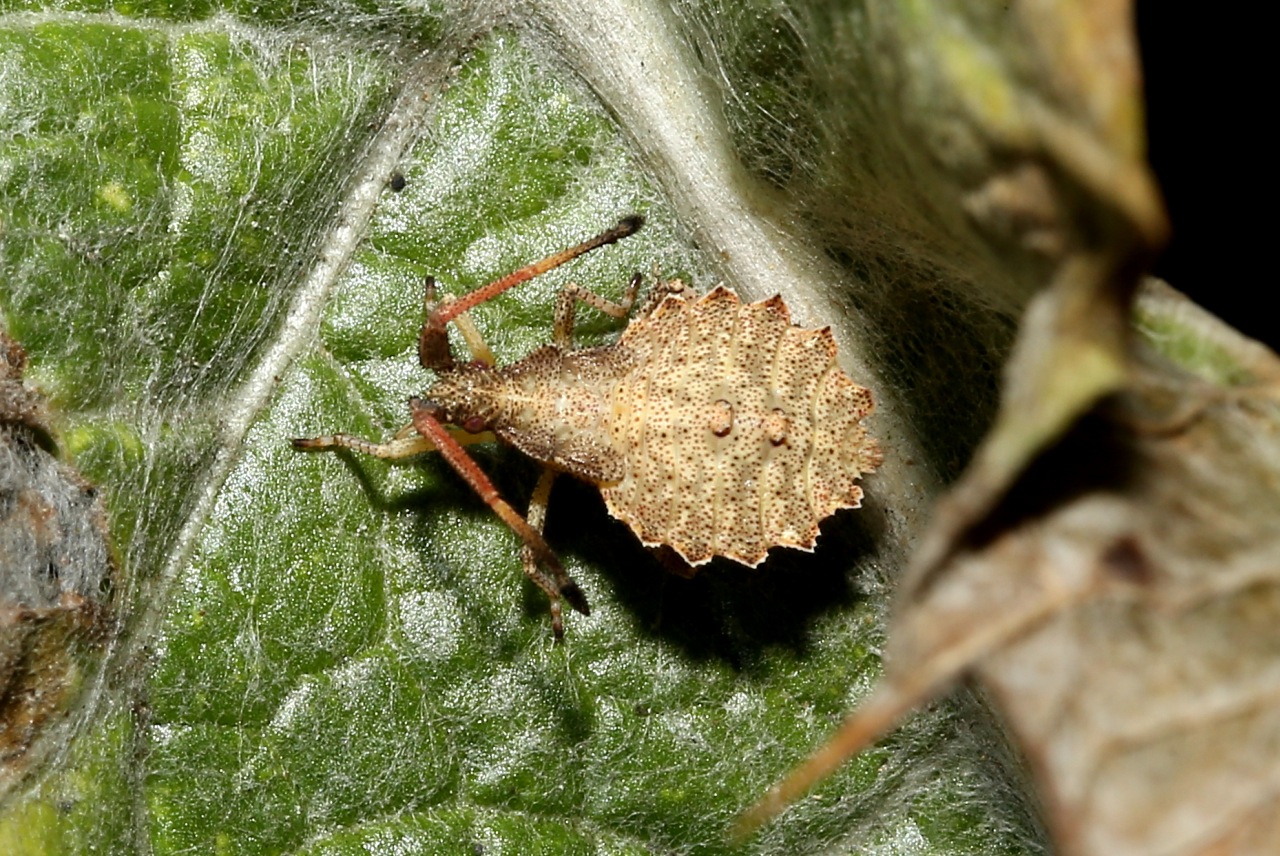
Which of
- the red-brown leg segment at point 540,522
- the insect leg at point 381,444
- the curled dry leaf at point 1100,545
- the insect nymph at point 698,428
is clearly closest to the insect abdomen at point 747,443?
the insect nymph at point 698,428

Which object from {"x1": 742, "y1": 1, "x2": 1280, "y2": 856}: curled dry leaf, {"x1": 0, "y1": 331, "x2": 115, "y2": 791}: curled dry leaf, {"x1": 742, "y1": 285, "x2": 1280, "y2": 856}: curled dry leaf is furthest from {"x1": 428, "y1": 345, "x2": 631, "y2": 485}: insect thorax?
{"x1": 742, "y1": 285, "x2": 1280, "y2": 856}: curled dry leaf

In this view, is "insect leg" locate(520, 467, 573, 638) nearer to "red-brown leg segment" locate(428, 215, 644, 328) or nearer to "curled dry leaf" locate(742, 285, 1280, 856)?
"red-brown leg segment" locate(428, 215, 644, 328)

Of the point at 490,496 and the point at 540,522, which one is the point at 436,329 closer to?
the point at 490,496

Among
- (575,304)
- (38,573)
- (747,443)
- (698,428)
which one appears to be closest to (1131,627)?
(747,443)

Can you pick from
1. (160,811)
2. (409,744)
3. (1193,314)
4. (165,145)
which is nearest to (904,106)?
(1193,314)

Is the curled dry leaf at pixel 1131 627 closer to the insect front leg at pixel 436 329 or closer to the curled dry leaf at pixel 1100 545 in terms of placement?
the curled dry leaf at pixel 1100 545
